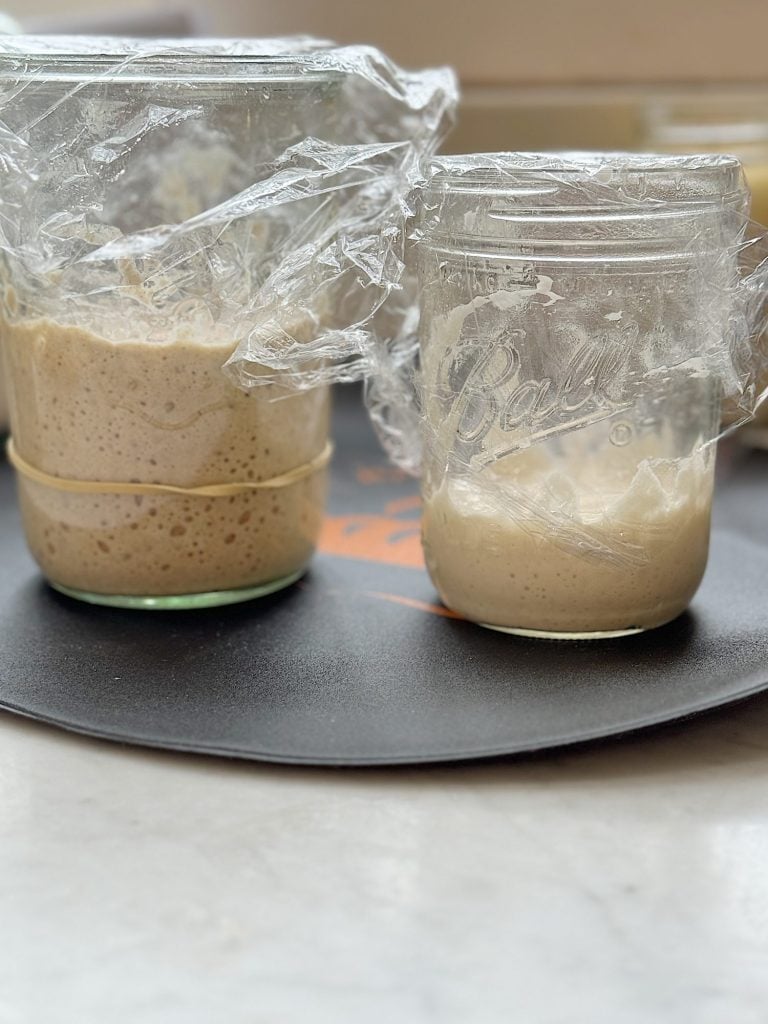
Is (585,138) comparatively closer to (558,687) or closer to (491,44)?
(491,44)

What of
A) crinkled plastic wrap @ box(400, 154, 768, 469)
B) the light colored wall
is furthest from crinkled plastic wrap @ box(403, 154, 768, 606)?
the light colored wall

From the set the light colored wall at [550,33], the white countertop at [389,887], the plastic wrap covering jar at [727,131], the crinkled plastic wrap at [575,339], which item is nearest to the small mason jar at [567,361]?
the crinkled plastic wrap at [575,339]

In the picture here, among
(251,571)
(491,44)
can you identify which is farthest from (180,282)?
(491,44)

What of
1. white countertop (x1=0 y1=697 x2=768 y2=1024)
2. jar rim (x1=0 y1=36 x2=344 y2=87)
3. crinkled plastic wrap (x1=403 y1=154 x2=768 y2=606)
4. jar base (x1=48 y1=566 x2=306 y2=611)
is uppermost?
jar rim (x1=0 y1=36 x2=344 y2=87)

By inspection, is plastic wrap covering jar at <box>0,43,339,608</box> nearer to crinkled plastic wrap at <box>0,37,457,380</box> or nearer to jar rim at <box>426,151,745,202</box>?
crinkled plastic wrap at <box>0,37,457,380</box>

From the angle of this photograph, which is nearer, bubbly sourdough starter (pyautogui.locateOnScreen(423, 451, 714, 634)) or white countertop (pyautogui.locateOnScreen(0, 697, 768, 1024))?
white countertop (pyautogui.locateOnScreen(0, 697, 768, 1024))

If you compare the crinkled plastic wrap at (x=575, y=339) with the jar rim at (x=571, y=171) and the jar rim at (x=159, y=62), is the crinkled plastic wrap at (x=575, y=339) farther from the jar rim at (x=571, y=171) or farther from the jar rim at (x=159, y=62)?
the jar rim at (x=159, y=62)

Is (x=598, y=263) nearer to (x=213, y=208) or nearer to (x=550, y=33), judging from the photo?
(x=213, y=208)
